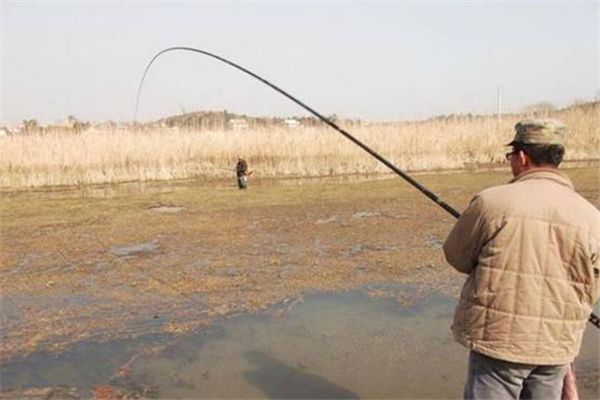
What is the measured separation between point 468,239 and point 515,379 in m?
0.60

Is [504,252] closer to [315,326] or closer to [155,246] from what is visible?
[315,326]

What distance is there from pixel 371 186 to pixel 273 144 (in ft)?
23.3

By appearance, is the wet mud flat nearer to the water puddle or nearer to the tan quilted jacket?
the water puddle

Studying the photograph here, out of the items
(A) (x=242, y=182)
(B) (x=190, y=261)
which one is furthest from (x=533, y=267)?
(A) (x=242, y=182)

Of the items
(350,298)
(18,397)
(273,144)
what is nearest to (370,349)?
(350,298)

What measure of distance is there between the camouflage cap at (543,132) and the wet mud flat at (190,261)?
2704 millimetres

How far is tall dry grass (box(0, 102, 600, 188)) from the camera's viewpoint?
20641 millimetres

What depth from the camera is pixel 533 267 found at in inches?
80.0

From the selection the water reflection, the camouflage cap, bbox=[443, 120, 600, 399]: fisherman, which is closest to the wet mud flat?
the water reflection

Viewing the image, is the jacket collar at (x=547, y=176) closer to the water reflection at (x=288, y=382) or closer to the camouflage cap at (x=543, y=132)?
the camouflage cap at (x=543, y=132)

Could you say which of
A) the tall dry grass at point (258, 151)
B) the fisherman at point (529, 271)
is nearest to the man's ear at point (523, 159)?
the fisherman at point (529, 271)

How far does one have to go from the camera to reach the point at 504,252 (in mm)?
2049

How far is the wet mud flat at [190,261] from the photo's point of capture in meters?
5.48

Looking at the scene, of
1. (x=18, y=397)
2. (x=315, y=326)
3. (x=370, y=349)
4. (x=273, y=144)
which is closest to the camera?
(x=18, y=397)
